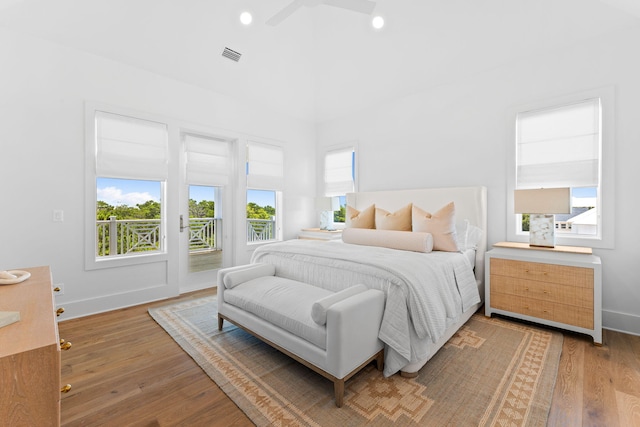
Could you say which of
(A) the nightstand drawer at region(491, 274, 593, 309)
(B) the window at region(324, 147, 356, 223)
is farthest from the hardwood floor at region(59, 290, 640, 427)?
(B) the window at region(324, 147, 356, 223)

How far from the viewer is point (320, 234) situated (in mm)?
4723

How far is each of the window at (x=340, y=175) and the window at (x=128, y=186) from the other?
2.69m

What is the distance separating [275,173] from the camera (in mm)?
4828

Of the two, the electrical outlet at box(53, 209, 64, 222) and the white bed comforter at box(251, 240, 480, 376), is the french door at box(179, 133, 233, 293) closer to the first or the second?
the electrical outlet at box(53, 209, 64, 222)

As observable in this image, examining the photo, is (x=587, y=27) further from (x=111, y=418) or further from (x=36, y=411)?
(x=111, y=418)

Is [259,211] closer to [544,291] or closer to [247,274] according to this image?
[247,274]

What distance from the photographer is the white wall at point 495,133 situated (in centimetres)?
262

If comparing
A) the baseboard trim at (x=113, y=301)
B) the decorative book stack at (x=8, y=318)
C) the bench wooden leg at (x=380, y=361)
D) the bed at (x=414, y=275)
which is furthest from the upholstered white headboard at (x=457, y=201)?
the decorative book stack at (x=8, y=318)

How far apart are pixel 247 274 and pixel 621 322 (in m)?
3.49

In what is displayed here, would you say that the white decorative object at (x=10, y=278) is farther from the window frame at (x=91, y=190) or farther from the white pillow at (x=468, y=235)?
the white pillow at (x=468, y=235)

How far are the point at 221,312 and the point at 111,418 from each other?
110cm

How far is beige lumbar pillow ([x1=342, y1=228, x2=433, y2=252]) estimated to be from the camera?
A: 275cm

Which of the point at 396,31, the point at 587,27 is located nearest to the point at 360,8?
the point at 396,31

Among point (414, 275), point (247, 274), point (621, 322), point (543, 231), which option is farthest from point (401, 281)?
point (621, 322)
